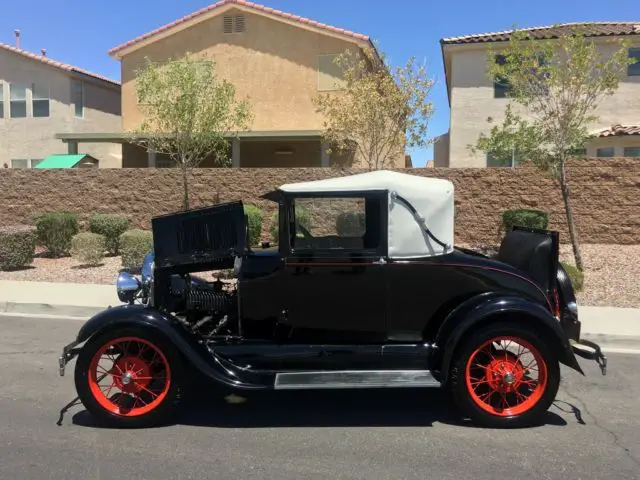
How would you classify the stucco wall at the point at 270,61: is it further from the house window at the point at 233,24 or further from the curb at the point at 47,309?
the curb at the point at 47,309

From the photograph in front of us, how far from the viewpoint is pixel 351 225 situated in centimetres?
472

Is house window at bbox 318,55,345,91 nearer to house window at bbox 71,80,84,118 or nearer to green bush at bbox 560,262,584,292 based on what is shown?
house window at bbox 71,80,84,118

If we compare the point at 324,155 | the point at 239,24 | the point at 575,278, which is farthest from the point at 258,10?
the point at 575,278

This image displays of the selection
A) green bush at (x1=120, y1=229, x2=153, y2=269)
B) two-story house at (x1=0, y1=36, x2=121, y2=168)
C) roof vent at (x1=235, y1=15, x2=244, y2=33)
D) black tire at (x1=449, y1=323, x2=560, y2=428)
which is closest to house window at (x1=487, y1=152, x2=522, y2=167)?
green bush at (x1=120, y1=229, x2=153, y2=269)

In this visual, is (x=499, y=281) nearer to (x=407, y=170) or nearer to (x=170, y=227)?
(x=170, y=227)

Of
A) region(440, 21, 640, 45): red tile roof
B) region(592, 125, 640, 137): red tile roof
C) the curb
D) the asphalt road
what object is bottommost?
the asphalt road

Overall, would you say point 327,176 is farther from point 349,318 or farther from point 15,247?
point 349,318

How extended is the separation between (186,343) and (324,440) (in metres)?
1.22

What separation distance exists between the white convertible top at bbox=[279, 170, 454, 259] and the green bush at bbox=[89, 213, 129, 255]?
10672 mm

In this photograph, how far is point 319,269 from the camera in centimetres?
446

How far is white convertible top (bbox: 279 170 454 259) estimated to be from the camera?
4.50m

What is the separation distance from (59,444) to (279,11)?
61.9 ft

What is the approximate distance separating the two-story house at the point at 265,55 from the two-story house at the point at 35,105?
11.9 feet

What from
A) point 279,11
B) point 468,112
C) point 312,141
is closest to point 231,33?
point 279,11
